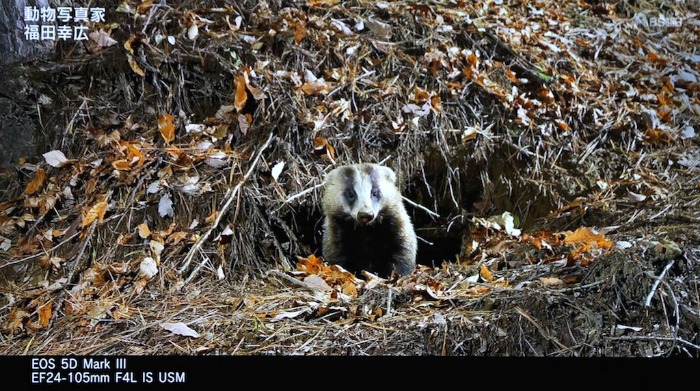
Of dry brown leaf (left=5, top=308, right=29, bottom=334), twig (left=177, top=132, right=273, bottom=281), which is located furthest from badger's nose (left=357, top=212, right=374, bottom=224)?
dry brown leaf (left=5, top=308, right=29, bottom=334)

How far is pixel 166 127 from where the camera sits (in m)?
2.69

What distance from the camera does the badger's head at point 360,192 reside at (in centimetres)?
283

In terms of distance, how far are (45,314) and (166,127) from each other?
83 cm

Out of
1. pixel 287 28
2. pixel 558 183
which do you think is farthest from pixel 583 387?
pixel 287 28

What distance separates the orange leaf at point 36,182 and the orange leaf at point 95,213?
0.68 feet

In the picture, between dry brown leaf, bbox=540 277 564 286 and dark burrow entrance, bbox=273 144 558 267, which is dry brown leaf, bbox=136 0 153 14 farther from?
dry brown leaf, bbox=540 277 564 286

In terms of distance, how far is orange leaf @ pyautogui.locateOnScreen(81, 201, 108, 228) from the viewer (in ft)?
8.20

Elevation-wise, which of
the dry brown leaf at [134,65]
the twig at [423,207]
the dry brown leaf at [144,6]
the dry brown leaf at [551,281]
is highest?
the dry brown leaf at [144,6]

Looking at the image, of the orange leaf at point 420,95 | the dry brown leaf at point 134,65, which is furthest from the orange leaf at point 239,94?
the orange leaf at point 420,95

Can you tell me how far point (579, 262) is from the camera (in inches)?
89.1

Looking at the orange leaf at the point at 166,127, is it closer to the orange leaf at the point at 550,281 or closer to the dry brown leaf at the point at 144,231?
the dry brown leaf at the point at 144,231

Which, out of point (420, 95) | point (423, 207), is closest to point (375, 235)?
point (423, 207)

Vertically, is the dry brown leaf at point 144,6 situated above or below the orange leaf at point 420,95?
above

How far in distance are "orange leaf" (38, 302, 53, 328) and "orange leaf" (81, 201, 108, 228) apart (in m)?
0.33
